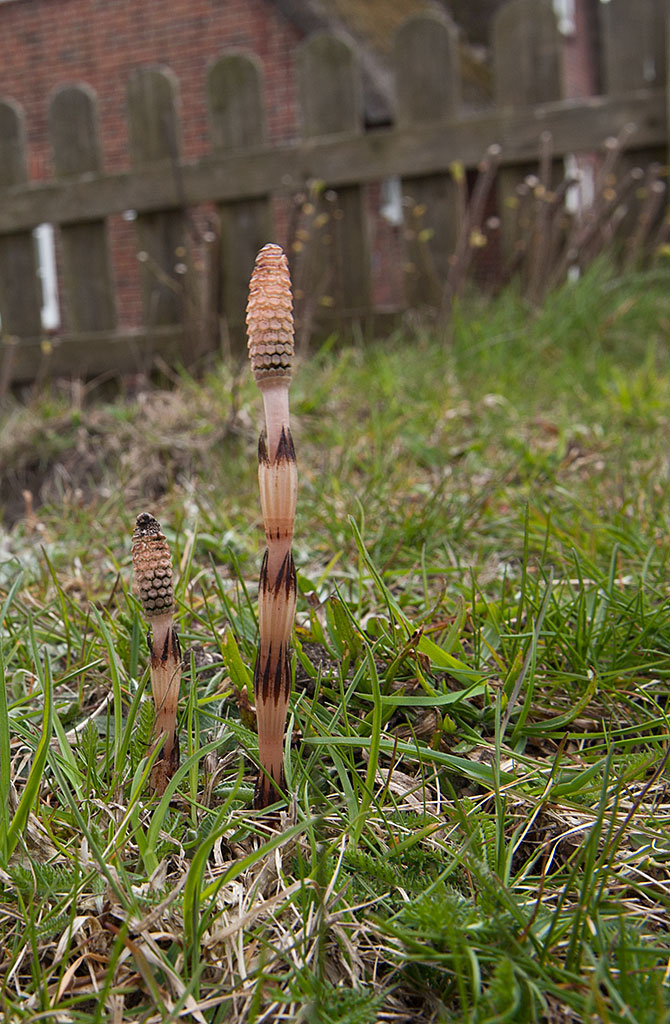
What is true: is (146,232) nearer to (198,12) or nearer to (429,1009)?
(429,1009)


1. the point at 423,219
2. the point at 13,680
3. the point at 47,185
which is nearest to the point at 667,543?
the point at 13,680

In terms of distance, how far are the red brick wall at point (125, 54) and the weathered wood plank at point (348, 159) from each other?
7055 millimetres

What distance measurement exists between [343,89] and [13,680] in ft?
14.3

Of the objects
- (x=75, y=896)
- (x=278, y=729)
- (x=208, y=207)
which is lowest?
(x=75, y=896)

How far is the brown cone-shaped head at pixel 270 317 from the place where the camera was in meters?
0.85

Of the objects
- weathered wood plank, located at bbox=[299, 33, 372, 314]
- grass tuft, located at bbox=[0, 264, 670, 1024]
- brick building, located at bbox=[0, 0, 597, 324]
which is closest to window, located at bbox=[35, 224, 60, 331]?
brick building, located at bbox=[0, 0, 597, 324]

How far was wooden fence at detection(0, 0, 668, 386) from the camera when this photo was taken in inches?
181

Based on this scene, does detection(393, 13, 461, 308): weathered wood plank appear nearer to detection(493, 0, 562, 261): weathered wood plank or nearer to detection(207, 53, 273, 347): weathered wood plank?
detection(493, 0, 562, 261): weathered wood plank

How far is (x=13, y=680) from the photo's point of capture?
140 centimetres

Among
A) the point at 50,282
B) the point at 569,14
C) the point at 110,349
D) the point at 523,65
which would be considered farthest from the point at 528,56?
the point at 569,14

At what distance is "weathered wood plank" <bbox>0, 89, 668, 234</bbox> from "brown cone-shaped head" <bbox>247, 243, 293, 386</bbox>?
3.99 metres

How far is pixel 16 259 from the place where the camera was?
5.45 m

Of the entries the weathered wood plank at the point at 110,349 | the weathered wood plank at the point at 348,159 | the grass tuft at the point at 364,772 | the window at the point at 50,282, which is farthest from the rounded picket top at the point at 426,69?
the window at the point at 50,282

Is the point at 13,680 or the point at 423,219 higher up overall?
the point at 423,219
